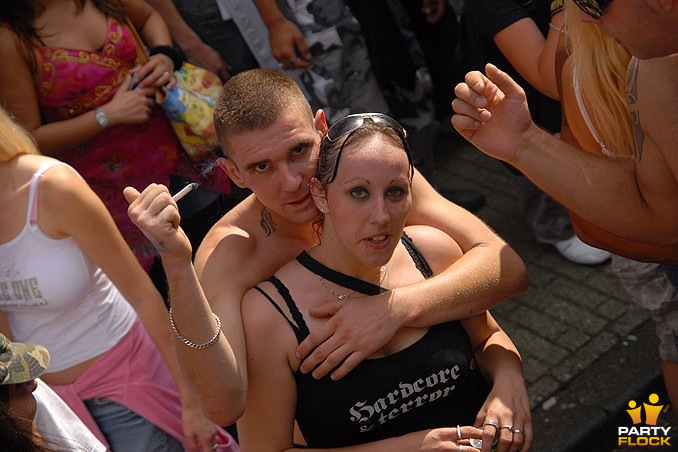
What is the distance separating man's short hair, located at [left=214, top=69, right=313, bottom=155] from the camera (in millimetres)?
2654

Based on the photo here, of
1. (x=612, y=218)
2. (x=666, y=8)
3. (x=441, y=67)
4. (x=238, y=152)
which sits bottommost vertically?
(x=441, y=67)

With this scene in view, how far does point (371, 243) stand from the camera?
2.50m

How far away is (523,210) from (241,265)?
3266 millimetres

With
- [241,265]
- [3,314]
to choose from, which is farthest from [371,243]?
[3,314]

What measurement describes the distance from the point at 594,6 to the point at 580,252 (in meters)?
2.98

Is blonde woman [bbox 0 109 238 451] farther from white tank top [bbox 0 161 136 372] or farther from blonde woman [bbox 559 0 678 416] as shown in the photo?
blonde woman [bbox 559 0 678 416]

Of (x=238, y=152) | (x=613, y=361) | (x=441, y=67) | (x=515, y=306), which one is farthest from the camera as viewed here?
(x=441, y=67)

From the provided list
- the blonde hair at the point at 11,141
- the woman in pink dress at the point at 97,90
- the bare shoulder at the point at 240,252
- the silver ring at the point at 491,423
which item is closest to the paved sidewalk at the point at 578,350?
the silver ring at the point at 491,423

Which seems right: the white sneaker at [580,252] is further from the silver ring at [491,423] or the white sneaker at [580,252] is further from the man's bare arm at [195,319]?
the man's bare arm at [195,319]

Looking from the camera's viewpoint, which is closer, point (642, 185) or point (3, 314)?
point (642, 185)

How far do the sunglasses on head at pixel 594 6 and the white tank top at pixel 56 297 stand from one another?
1924mm

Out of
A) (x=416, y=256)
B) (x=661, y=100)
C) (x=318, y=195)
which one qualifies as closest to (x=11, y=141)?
(x=318, y=195)

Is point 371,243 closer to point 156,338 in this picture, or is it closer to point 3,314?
point 156,338

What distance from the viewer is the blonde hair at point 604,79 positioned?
270 cm
